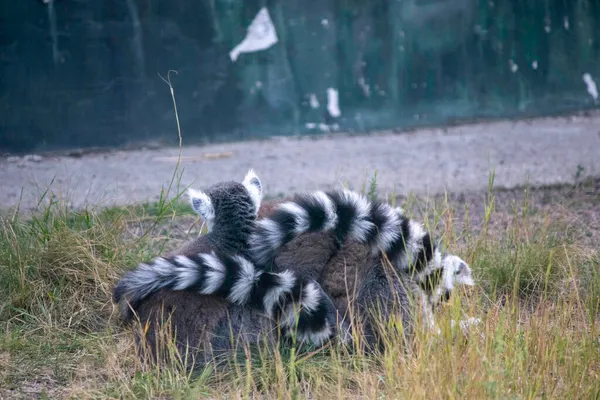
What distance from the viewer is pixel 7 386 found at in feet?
11.6

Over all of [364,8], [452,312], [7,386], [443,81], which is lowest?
[7,386]

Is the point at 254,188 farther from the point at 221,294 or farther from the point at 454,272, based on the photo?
the point at 454,272

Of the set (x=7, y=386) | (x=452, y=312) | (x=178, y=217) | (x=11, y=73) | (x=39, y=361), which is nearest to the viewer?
(x=452, y=312)

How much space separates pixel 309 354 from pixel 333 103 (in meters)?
5.00

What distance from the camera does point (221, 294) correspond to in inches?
141

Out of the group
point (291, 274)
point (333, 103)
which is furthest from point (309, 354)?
point (333, 103)

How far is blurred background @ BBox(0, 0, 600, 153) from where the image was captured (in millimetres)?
7637

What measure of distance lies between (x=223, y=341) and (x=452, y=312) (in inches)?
42.6

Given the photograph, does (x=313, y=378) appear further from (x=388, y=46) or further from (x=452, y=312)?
(x=388, y=46)

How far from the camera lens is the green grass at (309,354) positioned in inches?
121

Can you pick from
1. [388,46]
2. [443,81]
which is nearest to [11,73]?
[388,46]

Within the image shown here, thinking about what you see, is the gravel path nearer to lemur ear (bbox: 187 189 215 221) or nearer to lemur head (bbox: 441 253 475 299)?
lemur ear (bbox: 187 189 215 221)

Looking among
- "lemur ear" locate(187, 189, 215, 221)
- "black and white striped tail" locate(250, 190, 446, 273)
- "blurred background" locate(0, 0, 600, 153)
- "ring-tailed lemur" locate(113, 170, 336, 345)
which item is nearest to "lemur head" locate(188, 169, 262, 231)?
"lemur ear" locate(187, 189, 215, 221)

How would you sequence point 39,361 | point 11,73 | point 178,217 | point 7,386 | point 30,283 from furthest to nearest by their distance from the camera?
point 11,73 → point 178,217 → point 30,283 → point 39,361 → point 7,386
